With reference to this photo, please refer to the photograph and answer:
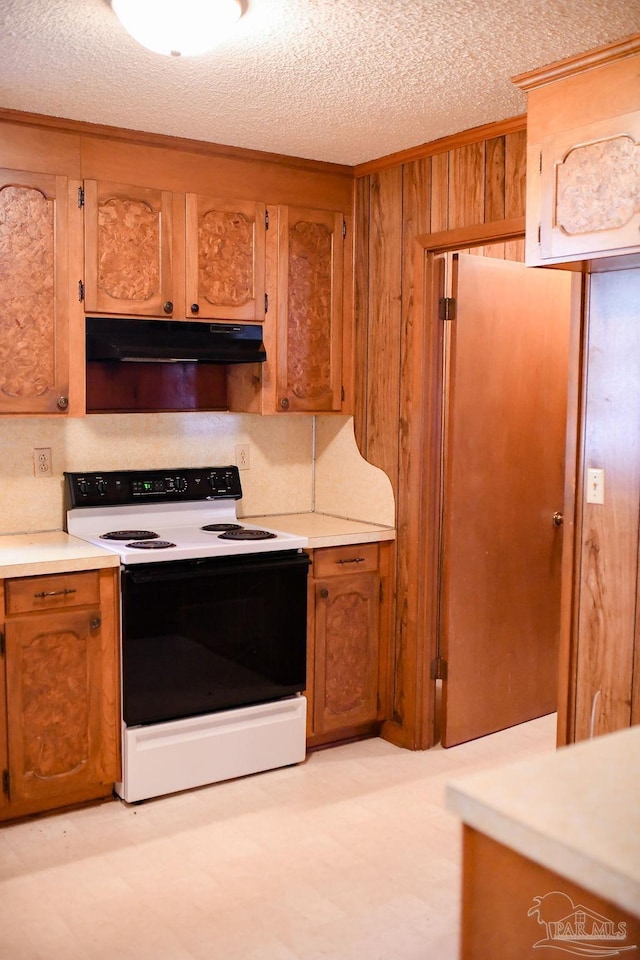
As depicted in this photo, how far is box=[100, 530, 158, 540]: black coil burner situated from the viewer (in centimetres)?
349

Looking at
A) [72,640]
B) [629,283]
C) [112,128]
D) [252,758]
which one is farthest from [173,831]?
[112,128]

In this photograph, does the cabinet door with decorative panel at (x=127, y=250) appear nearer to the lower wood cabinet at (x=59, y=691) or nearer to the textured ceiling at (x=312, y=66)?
the textured ceiling at (x=312, y=66)

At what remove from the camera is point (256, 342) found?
3.73 m

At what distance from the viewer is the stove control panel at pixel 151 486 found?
3.59 metres

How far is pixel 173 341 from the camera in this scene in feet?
11.5

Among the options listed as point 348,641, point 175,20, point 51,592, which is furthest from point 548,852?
point 348,641

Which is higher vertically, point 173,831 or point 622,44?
point 622,44

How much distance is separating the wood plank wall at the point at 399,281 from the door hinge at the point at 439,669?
0.10m

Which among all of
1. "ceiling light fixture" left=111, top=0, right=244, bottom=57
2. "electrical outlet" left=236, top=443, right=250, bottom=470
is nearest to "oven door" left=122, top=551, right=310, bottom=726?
"electrical outlet" left=236, top=443, right=250, bottom=470

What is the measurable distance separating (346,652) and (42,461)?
1434 millimetres

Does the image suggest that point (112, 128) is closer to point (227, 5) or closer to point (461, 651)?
point (227, 5)

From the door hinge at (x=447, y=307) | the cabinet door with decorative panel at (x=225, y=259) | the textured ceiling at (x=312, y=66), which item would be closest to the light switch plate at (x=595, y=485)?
the door hinge at (x=447, y=307)

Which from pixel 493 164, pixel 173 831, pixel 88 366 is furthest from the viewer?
pixel 88 366

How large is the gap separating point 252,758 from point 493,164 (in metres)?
2.36
